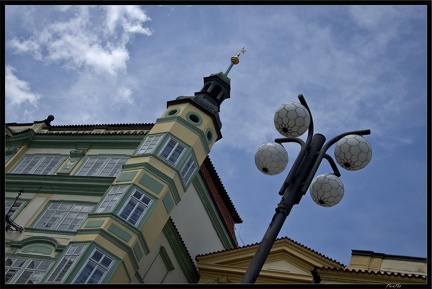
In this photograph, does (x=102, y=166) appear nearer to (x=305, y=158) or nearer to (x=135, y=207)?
(x=135, y=207)

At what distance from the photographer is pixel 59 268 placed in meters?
21.9

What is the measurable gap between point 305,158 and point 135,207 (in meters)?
15.4

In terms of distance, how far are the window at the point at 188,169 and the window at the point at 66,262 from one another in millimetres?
5650

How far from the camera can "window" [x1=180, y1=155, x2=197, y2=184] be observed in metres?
26.1

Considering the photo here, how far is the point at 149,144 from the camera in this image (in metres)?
26.5

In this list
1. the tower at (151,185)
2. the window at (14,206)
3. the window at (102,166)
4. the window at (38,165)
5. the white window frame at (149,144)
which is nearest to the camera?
the tower at (151,185)

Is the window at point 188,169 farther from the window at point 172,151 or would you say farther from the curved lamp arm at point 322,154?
the curved lamp arm at point 322,154

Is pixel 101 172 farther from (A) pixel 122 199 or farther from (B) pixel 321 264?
(B) pixel 321 264

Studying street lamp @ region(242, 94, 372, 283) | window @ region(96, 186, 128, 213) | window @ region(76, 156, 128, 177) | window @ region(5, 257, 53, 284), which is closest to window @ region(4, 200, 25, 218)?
window @ region(76, 156, 128, 177)

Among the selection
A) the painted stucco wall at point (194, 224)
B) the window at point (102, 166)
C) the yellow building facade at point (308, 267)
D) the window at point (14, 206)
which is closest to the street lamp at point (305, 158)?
the yellow building facade at point (308, 267)

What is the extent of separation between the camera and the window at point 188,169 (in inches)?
1027

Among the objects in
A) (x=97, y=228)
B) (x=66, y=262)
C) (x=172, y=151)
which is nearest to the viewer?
(x=66, y=262)

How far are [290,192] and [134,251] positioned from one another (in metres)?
15.3

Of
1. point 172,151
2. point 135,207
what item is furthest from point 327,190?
point 172,151
